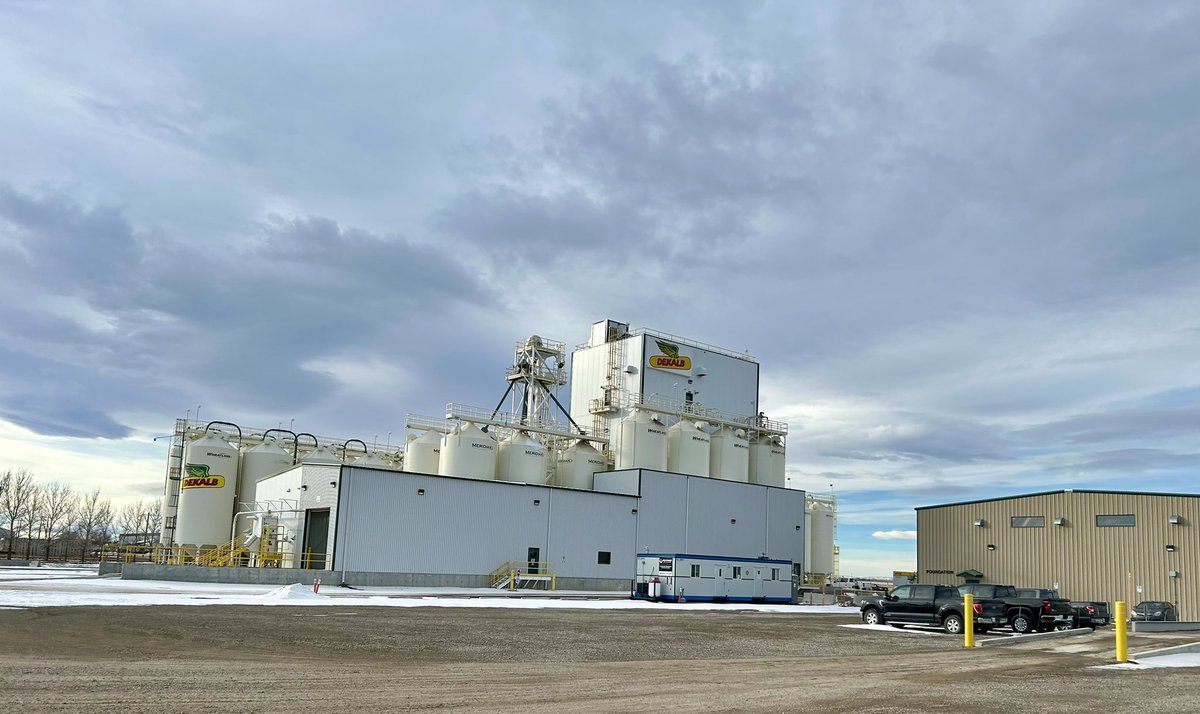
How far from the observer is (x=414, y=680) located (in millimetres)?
12805

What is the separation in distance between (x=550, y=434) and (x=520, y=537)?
11.4 m

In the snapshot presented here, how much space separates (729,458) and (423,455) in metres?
21.5

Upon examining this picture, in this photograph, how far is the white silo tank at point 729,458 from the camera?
6625 centimetres

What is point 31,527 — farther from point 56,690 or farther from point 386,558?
point 56,690

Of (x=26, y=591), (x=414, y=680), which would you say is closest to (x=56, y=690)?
(x=414, y=680)

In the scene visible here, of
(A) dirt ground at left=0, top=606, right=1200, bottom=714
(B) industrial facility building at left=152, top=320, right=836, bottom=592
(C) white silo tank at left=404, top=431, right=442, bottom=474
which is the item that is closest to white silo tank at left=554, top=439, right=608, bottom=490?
(B) industrial facility building at left=152, top=320, right=836, bottom=592

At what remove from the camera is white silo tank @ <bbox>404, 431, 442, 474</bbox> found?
60.2 m

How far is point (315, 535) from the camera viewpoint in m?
50.8

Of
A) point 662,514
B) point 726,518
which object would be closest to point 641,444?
point 662,514

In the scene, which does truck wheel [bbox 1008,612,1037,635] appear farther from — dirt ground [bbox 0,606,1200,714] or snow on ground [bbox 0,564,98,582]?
snow on ground [bbox 0,564,98,582]

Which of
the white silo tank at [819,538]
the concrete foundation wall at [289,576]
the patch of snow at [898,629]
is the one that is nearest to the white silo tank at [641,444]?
the concrete foundation wall at [289,576]

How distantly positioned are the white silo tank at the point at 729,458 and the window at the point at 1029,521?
23.0m

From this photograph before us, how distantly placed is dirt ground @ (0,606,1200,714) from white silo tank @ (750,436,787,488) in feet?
146

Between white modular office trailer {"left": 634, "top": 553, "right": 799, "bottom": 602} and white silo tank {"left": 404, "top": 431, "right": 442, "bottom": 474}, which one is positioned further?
white silo tank {"left": 404, "top": 431, "right": 442, "bottom": 474}
